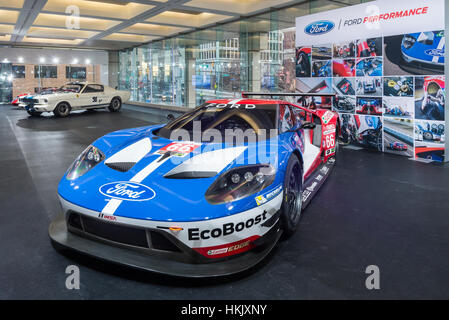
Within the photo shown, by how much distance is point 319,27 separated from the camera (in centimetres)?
724

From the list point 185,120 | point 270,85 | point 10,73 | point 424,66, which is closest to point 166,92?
point 270,85

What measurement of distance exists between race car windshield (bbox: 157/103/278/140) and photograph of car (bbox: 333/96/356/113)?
4.01m

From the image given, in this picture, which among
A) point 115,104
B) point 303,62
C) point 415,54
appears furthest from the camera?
point 115,104

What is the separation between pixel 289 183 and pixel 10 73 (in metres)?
22.3

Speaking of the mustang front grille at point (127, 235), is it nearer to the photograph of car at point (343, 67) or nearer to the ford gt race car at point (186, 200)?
the ford gt race car at point (186, 200)

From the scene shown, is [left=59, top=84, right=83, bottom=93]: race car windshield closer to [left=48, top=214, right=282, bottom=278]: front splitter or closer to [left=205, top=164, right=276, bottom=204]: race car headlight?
[left=48, top=214, right=282, bottom=278]: front splitter

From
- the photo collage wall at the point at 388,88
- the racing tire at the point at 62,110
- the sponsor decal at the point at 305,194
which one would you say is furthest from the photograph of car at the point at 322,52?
the racing tire at the point at 62,110

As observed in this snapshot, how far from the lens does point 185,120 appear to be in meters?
3.32

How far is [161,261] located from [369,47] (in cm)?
577

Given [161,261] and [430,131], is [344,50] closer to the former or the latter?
[430,131]

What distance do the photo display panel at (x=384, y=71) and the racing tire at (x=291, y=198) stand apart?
3.77 metres

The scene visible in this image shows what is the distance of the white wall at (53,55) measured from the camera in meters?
19.1

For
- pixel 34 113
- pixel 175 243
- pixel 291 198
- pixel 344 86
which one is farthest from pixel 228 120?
pixel 34 113

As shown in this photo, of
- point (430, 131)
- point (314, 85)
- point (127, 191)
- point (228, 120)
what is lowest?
point (127, 191)
